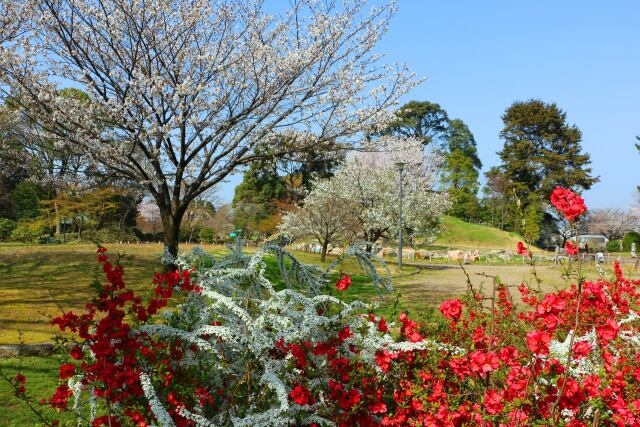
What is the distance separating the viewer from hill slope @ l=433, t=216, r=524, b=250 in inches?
1634

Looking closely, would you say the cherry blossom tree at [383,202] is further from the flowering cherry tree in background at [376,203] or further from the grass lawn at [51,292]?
the grass lawn at [51,292]

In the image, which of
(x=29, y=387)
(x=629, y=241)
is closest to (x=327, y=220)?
(x=29, y=387)

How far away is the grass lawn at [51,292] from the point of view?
5180mm

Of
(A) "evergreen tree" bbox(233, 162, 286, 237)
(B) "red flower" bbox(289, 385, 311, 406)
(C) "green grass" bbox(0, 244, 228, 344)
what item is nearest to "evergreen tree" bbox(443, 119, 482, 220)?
(A) "evergreen tree" bbox(233, 162, 286, 237)

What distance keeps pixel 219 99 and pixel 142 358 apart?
786 cm

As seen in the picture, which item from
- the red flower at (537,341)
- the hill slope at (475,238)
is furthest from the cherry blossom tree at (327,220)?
the hill slope at (475,238)

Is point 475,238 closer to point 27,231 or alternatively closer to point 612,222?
point 612,222

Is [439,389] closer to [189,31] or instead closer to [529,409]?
[529,409]

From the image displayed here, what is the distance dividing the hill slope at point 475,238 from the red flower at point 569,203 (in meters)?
39.6

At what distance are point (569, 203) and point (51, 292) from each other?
8.01 meters

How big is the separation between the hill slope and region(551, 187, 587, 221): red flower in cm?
3959

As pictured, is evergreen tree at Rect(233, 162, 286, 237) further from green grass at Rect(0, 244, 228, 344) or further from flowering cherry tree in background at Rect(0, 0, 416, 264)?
flowering cherry tree in background at Rect(0, 0, 416, 264)

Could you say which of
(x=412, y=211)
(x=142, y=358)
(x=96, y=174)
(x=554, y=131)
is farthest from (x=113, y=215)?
(x=554, y=131)

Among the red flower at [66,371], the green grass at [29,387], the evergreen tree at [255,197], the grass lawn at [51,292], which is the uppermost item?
the evergreen tree at [255,197]
